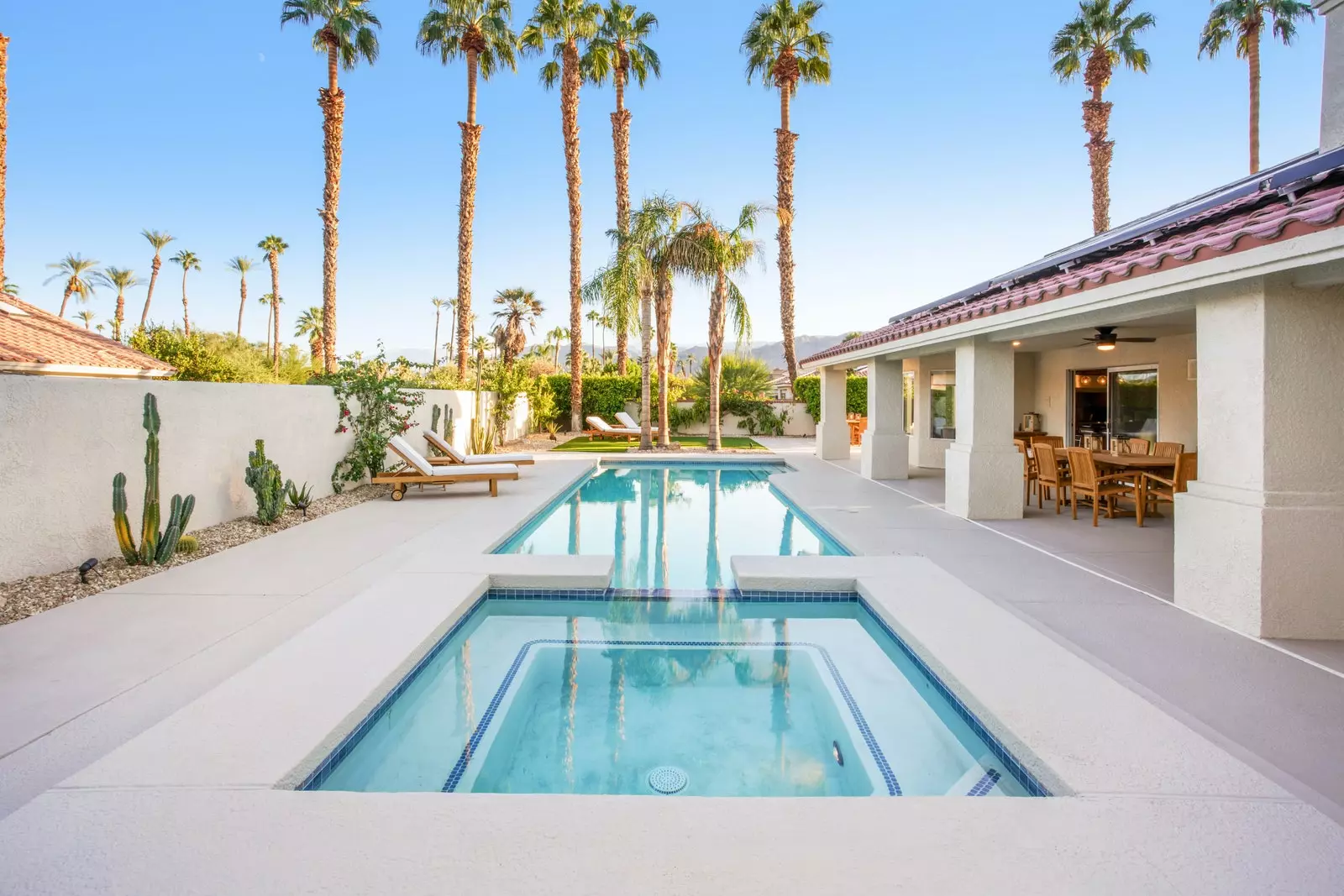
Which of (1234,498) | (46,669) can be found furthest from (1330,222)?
(46,669)

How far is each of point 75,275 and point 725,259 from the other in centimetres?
7044

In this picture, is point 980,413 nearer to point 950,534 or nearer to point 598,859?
point 950,534

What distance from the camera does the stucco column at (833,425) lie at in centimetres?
1906

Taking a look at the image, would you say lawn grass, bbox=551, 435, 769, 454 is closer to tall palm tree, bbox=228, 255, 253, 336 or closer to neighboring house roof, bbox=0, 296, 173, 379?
neighboring house roof, bbox=0, 296, 173, 379

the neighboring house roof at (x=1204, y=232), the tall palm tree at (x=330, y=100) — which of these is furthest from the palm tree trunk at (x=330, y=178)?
the neighboring house roof at (x=1204, y=232)

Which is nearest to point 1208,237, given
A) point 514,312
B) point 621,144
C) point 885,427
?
point 885,427

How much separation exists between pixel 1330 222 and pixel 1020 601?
11.1 feet

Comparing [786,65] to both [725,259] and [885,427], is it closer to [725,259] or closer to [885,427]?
[725,259]

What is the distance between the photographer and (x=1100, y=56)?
22953mm

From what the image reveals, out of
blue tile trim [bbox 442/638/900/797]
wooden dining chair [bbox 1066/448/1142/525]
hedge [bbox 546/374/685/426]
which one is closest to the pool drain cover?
blue tile trim [bbox 442/638/900/797]

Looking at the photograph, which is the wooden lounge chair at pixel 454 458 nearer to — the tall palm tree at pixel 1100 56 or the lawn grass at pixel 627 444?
the lawn grass at pixel 627 444

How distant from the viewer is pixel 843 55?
26.6 meters

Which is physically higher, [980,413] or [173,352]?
[173,352]

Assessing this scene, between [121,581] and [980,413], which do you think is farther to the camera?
[980,413]
